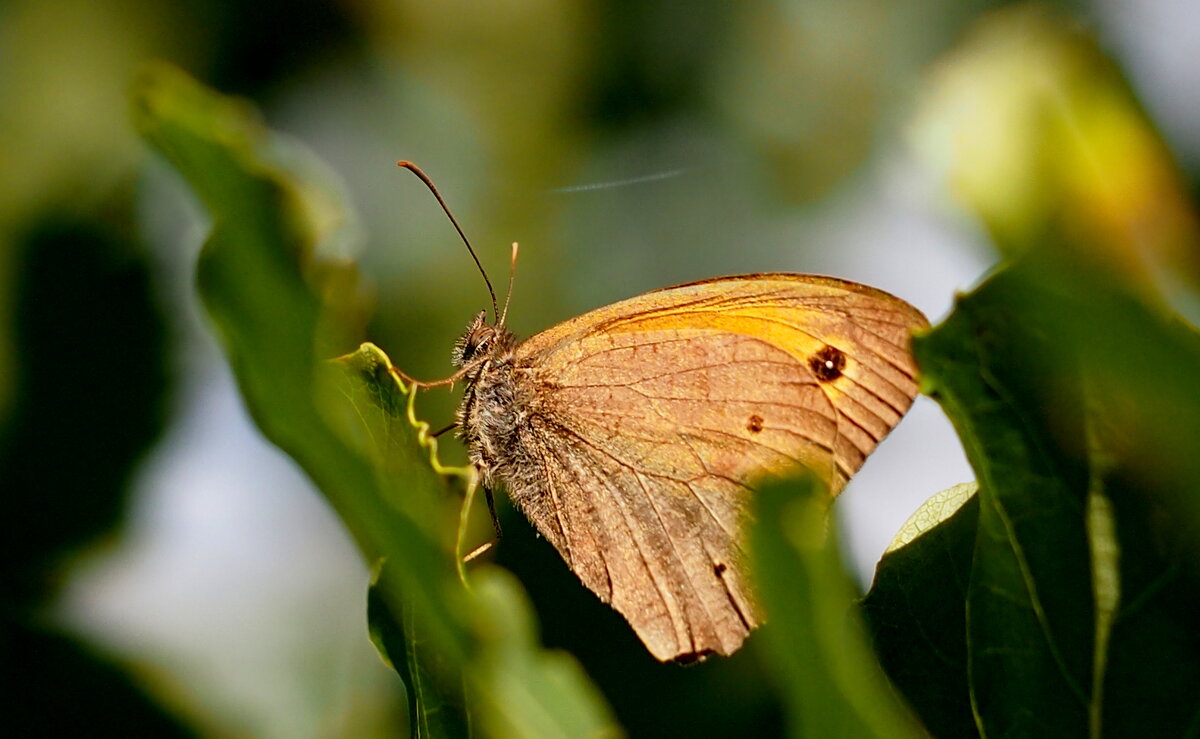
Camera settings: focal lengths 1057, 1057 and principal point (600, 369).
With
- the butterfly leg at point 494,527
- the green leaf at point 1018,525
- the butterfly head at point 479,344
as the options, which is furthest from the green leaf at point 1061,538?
the butterfly head at point 479,344

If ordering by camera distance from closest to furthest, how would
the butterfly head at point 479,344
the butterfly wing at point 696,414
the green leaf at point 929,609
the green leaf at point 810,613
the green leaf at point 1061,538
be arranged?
the green leaf at point 810,613 → the green leaf at point 1061,538 → the green leaf at point 929,609 → the butterfly wing at point 696,414 → the butterfly head at point 479,344

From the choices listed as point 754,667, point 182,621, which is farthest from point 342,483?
point 182,621


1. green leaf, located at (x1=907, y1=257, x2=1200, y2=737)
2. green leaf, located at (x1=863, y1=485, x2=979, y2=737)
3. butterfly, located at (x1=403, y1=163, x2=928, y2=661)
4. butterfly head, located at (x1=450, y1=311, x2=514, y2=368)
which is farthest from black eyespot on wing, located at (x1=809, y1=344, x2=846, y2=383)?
green leaf, located at (x1=907, y1=257, x2=1200, y2=737)

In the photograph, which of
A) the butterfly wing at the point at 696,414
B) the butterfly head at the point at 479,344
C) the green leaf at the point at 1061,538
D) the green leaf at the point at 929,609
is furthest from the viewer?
the butterfly head at the point at 479,344

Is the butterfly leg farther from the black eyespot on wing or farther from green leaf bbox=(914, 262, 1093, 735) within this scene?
green leaf bbox=(914, 262, 1093, 735)

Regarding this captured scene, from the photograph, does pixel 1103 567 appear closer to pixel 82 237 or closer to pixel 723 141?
pixel 82 237

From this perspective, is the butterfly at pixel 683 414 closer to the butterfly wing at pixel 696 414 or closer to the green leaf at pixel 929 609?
the butterfly wing at pixel 696 414

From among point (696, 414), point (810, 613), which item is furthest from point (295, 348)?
point (696, 414)
